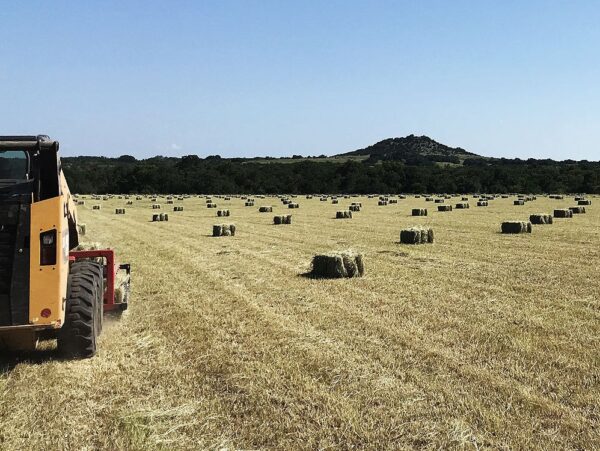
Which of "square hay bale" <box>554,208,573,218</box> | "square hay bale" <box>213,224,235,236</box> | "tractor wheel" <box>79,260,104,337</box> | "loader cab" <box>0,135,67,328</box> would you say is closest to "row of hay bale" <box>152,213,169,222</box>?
"square hay bale" <box>213,224,235,236</box>

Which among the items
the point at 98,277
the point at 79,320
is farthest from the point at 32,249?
the point at 98,277

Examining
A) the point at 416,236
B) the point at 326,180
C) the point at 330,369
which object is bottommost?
the point at 330,369

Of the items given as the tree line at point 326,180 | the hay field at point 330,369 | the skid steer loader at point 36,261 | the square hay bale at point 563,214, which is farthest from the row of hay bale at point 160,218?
the tree line at point 326,180

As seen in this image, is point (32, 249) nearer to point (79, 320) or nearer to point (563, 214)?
point (79, 320)

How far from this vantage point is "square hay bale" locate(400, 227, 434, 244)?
20.6 meters

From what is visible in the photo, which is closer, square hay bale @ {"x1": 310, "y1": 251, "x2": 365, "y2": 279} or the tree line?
square hay bale @ {"x1": 310, "y1": 251, "x2": 365, "y2": 279}

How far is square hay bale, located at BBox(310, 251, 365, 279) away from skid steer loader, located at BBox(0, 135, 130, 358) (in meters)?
6.96

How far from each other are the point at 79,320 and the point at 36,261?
1.07m

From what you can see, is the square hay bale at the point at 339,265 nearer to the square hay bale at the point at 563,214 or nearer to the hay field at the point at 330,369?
the hay field at the point at 330,369

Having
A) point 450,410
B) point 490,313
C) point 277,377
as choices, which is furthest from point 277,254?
point 450,410

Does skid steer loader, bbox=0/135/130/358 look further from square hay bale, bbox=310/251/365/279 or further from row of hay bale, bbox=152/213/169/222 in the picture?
row of hay bale, bbox=152/213/169/222

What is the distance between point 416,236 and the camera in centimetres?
2058

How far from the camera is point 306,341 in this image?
8305 mm

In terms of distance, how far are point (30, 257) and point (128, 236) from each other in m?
18.8
